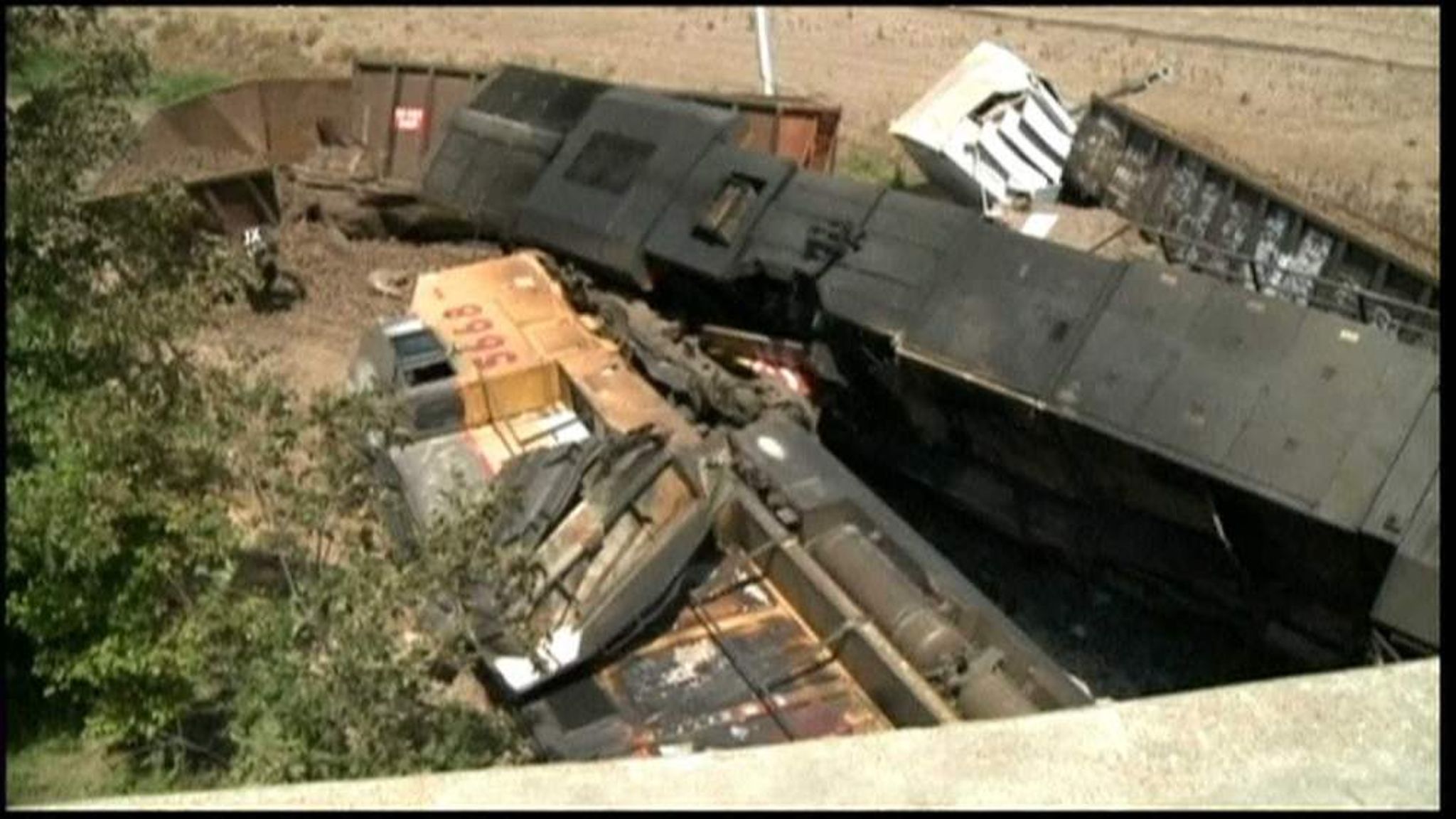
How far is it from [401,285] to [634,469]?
7.36 metres

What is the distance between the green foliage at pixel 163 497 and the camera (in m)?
9.81

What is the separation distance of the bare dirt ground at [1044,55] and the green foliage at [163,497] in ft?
48.1

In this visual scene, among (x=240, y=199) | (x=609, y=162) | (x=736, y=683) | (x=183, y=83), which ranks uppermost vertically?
(x=609, y=162)

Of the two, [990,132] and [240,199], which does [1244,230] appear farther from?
[240,199]

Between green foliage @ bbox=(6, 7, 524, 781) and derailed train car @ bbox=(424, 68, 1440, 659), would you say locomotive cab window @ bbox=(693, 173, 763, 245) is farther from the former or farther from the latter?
green foliage @ bbox=(6, 7, 524, 781)

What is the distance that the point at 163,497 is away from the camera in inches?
422

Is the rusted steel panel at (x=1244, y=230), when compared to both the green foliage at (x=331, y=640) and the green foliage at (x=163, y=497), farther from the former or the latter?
the green foliage at (x=163, y=497)

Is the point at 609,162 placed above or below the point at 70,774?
above

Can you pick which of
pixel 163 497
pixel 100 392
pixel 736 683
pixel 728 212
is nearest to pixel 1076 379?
pixel 736 683

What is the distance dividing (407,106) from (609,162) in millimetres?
5134

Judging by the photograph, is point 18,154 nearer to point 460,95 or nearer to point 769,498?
point 769,498

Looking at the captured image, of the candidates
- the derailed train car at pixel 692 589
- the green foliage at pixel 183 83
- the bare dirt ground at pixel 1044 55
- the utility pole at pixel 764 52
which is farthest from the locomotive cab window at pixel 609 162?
the green foliage at pixel 183 83

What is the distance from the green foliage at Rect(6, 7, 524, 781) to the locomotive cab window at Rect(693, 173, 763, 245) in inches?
229

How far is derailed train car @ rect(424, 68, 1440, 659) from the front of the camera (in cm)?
1266
